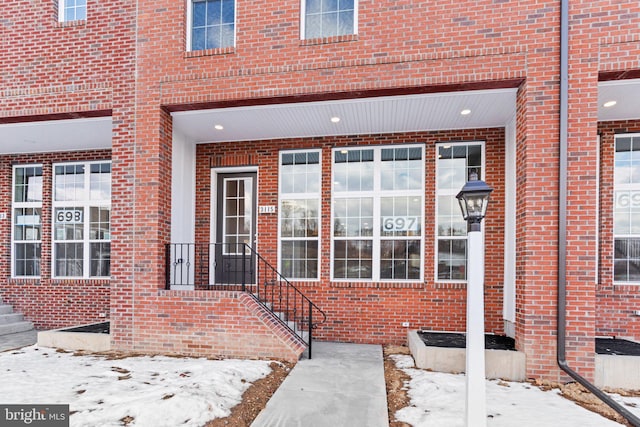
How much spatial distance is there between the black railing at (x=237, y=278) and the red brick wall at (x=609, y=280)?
4.52 metres

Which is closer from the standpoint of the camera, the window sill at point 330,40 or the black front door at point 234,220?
the window sill at point 330,40

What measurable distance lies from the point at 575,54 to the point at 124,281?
6962 millimetres

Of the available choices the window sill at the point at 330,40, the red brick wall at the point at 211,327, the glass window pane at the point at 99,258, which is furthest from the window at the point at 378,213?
the glass window pane at the point at 99,258

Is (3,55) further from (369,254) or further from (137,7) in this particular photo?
(369,254)

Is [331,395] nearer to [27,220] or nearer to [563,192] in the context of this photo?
[563,192]

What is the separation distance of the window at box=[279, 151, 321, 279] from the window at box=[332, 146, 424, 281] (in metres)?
0.38

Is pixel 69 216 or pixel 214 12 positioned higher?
pixel 214 12

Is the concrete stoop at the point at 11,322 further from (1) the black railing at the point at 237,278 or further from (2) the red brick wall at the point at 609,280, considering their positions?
(2) the red brick wall at the point at 609,280

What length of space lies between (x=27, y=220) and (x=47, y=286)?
159cm

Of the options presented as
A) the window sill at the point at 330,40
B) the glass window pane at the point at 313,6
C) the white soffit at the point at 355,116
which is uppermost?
the glass window pane at the point at 313,6

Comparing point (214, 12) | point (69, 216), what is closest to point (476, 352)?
point (214, 12)

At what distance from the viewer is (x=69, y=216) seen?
24.2 ft

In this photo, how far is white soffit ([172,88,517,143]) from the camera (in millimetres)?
4973

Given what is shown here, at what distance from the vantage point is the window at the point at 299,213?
639 centimetres
